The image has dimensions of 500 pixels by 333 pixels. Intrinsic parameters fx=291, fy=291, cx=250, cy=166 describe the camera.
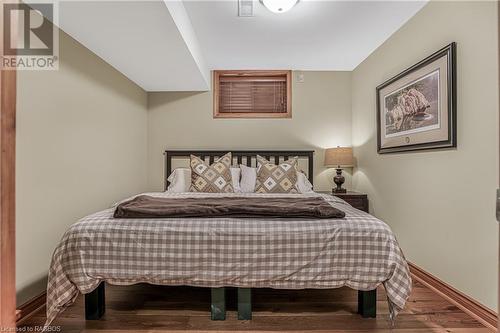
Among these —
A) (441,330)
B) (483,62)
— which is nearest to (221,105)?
(483,62)

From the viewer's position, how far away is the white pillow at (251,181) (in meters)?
3.45

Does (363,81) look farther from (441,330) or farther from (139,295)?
(139,295)

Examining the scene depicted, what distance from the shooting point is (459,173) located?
203 cm

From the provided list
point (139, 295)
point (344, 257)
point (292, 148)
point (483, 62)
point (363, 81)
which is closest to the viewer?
point (344, 257)

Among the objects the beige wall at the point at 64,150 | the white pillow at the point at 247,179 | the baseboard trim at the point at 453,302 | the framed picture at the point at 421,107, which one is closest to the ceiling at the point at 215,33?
the beige wall at the point at 64,150

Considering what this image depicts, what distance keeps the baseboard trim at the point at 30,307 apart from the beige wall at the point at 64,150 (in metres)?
0.04

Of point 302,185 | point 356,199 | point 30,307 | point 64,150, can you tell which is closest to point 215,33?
point 64,150

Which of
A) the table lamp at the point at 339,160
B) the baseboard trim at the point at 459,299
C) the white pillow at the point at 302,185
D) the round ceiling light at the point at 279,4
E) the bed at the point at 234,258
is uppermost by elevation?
the round ceiling light at the point at 279,4

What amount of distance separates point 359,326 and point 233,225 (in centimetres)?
98

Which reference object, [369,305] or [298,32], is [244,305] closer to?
[369,305]

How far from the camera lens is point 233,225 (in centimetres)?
174

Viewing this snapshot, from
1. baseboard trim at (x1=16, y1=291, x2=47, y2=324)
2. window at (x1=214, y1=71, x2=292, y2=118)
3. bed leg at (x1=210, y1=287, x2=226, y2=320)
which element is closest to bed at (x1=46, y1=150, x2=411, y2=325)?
bed leg at (x1=210, y1=287, x2=226, y2=320)

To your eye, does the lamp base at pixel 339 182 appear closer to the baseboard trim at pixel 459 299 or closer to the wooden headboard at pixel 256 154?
the wooden headboard at pixel 256 154

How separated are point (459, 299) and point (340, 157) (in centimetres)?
197
